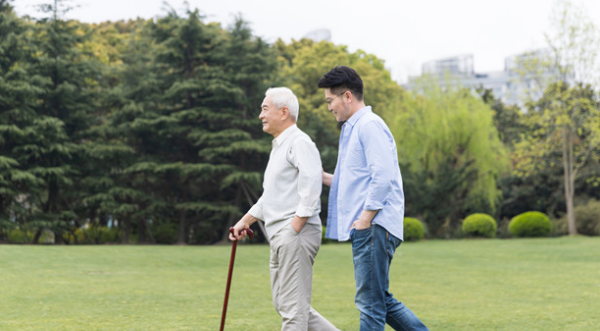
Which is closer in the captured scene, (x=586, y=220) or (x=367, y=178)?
(x=367, y=178)

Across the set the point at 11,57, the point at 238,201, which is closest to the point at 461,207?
the point at 238,201

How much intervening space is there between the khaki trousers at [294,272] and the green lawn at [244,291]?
2.21 m

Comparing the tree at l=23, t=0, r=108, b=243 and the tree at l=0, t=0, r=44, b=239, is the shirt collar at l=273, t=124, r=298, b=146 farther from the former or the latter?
the tree at l=23, t=0, r=108, b=243

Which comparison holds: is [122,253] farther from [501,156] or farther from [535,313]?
[501,156]

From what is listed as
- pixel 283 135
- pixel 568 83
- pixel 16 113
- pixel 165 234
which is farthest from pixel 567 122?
pixel 283 135

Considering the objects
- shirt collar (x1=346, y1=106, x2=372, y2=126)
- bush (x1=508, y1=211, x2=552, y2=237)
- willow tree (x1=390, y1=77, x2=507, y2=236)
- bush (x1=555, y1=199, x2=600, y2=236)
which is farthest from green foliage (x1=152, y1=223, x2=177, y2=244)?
shirt collar (x1=346, y1=106, x2=372, y2=126)

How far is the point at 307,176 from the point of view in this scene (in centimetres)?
415

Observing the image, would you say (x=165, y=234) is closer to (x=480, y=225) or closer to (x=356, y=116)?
(x=480, y=225)

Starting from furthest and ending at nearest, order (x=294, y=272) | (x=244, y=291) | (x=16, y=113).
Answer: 1. (x=16, y=113)
2. (x=244, y=291)
3. (x=294, y=272)

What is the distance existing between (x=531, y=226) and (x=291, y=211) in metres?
26.0

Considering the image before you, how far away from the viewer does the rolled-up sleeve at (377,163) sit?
3.84 meters

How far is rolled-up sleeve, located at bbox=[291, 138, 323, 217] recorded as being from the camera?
4.12 meters

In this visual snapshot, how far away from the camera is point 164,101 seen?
26094 millimetres

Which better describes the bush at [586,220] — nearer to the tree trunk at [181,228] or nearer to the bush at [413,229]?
the bush at [413,229]
